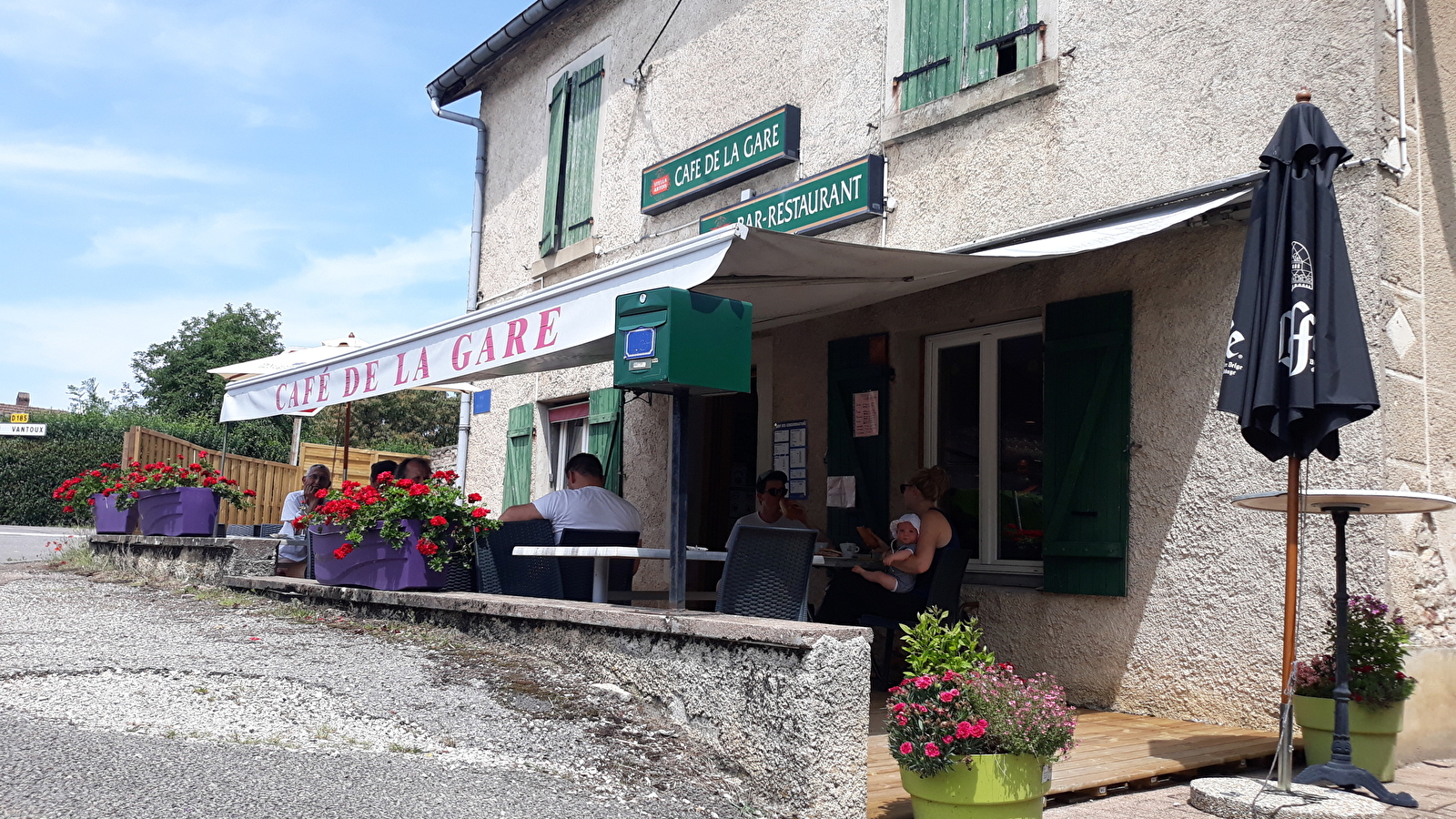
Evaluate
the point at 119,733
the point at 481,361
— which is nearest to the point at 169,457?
the point at 481,361

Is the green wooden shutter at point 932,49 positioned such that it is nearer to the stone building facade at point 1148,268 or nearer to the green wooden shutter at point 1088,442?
the stone building facade at point 1148,268

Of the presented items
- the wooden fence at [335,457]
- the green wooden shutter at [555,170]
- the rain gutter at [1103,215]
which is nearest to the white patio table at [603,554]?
the rain gutter at [1103,215]

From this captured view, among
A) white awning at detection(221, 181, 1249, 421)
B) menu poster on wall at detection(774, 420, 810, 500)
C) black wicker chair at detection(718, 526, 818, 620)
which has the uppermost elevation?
white awning at detection(221, 181, 1249, 421)

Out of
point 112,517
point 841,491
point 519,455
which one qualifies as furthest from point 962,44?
point 112,517

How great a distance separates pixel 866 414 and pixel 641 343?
3181 millimetres

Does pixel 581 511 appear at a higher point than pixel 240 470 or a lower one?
lower

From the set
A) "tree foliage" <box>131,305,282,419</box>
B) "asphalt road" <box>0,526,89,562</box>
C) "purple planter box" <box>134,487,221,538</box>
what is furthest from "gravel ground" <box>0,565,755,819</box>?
"tree foliage" <box>131,305,282,419</box>

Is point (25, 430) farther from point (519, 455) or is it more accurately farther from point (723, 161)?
point (723, 161)

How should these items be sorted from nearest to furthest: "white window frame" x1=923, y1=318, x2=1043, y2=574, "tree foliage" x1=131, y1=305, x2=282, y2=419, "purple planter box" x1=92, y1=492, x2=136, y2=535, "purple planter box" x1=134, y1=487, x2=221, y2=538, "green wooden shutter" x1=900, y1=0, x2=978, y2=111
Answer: "white window frame" x1=923, y1=318, x2=1043, y2=574, "green wooden shutter" x1=900, y1=0, x2=978, y2=111, "purple planter box" x1=134, y1=487, x2=221, y2=538, "purple planter box" x1=92, y1=492, x2=136, y2=535, "tree foliage" x1=131, y1=305, x2=282, y2=419

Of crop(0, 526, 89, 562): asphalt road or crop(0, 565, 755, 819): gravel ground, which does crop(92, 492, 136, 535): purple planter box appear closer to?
crop(0, 526, 89, 562): asphalt road

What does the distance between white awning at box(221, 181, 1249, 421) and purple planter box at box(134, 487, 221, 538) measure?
96.6 inches

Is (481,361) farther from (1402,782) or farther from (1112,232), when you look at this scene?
(1402,782)

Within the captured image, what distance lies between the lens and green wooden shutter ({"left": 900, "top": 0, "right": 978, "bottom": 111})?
690cm

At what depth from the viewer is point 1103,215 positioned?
588cm
